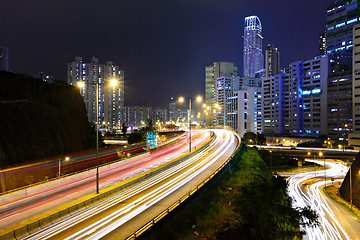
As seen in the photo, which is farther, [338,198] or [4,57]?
[4,57]

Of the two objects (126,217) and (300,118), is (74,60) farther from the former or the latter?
(126,217)

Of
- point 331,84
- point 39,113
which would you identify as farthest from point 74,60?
point 331,84

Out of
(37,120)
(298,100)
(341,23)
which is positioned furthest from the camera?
(341,23)

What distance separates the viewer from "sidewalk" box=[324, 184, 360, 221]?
2839 cm

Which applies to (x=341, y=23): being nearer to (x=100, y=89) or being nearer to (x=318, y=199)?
(x=318, y=199)

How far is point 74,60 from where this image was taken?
133000mm

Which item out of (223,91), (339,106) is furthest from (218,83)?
(339,106)

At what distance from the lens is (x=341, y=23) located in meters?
123

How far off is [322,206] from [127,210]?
88.1ft

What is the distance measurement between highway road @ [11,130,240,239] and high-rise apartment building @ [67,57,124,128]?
113988 mm

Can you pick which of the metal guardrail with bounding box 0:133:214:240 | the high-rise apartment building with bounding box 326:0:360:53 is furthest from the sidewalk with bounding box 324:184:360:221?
the high-rise apartment building with bounding box 326:0:360:53

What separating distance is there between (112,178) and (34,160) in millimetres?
11337

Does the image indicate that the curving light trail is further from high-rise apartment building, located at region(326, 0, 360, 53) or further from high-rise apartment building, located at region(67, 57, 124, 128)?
high-rise apartment building, located at region(67, 57, 124, 128)

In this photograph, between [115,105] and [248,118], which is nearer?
[248,118]
